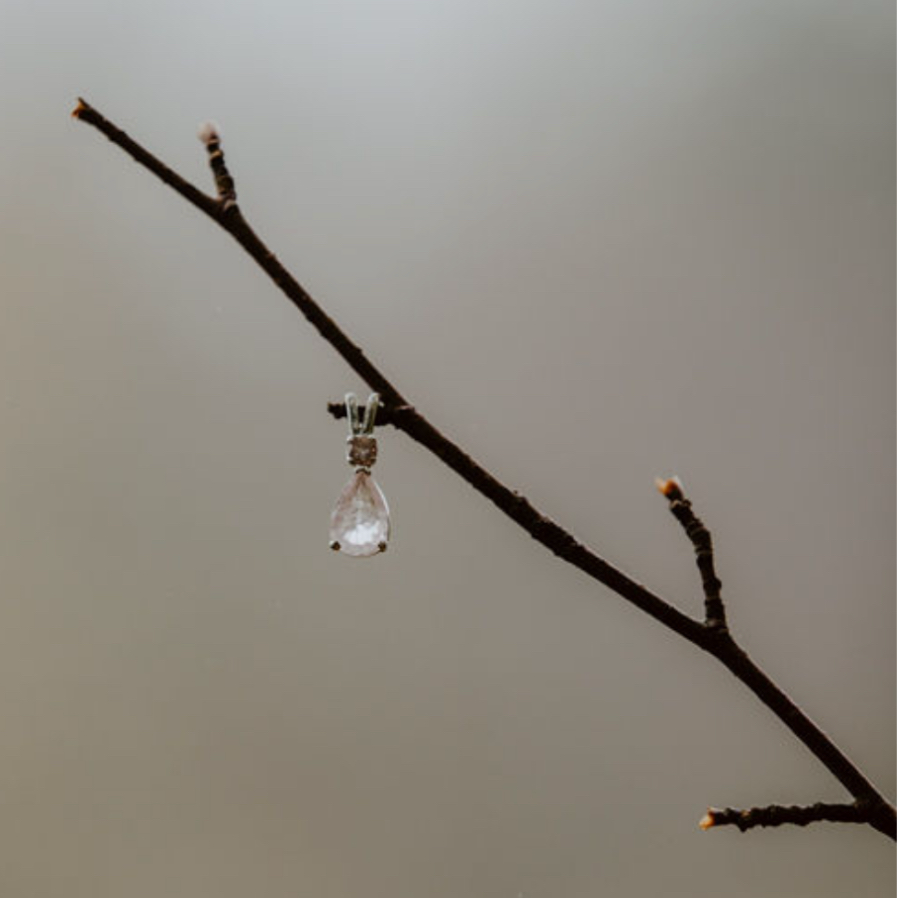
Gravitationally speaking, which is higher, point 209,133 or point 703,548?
point 209,133

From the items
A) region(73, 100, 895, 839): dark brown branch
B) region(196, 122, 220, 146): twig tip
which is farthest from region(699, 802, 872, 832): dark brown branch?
region(196, 122, 220, 146): twig tip

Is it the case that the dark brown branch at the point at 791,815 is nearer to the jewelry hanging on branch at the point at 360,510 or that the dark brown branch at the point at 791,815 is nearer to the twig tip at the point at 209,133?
the jewelry hanging on branch at the point at 360,510

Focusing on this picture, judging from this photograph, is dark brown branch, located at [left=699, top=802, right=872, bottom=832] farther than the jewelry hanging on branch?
No

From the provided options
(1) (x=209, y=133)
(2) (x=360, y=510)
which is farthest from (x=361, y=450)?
(1) (x=209, y=133)

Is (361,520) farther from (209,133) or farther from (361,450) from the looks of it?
(209,133)

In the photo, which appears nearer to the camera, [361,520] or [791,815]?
[791,815]

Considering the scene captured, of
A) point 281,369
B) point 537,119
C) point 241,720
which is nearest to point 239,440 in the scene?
point 281,369

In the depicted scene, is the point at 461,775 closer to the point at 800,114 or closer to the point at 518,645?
the point at 518,645

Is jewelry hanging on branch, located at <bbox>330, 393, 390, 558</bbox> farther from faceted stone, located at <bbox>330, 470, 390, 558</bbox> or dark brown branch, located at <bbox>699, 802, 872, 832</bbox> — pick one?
dark brown branch, located at <bbox>699, 802, 872, 832</bbox>
